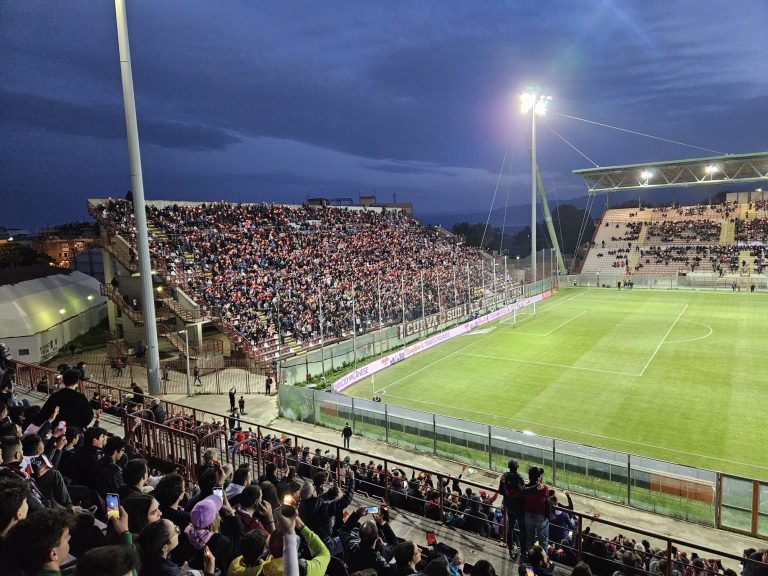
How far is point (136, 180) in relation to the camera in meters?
13.4


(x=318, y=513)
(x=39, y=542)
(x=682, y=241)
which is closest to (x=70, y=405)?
(x=318, y=513)

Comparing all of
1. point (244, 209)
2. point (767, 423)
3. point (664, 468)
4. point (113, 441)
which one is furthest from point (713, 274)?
point (113, 441)

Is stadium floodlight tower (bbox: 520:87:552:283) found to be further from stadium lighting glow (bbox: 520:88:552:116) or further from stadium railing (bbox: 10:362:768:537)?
stadium railing (bbox: 10:362:768:537)

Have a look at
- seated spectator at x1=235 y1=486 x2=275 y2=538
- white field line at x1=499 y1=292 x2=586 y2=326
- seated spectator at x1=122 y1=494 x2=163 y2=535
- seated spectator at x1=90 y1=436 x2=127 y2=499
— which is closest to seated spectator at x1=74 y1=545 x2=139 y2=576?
seated spectator at x1=122 y1=494 x2=163 y2=535

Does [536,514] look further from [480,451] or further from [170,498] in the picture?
[480,451]

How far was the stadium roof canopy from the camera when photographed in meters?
59.5

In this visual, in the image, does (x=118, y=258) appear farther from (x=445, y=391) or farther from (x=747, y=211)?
(x=747, y=211)

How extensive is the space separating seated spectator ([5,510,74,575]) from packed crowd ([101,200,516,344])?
26.0 metres

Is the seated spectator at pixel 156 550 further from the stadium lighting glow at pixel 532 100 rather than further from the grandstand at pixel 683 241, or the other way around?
the grandstand at pixel 683 241

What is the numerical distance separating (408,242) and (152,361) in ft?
135

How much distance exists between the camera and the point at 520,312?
44.4 metres

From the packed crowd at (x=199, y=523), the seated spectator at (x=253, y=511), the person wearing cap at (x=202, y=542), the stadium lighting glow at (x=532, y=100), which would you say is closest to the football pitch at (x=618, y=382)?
the packed crowd at (x=199, y=523)

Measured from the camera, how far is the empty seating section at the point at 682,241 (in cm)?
6159

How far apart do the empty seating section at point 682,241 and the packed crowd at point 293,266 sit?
25.7 meters
